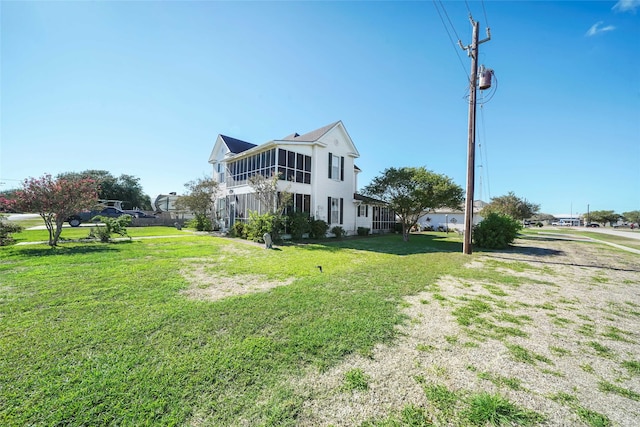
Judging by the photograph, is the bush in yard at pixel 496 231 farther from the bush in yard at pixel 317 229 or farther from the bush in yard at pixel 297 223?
the bush in yard at pixel 297 223

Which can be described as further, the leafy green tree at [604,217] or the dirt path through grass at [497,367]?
the leafy green tree at [604,217]

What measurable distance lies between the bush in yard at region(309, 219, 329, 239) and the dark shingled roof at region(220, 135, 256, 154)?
1099 centimetres

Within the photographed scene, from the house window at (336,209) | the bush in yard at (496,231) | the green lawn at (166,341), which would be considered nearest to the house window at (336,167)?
the house window at (336,209)

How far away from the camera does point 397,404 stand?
7.74 feet

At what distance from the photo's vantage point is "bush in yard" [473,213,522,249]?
14422 mm

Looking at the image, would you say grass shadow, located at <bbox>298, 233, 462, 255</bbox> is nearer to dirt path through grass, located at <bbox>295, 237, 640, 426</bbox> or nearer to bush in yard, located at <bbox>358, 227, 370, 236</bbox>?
Answer: bush in yard, located at <bbox>358, 227, 370, 236</bbox>

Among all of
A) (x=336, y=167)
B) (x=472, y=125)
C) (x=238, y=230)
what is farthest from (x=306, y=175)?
(x=472, y=125)

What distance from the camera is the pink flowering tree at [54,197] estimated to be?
32.3 feet

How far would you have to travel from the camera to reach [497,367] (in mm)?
2971

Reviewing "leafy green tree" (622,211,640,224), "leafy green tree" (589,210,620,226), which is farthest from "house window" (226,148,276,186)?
"leafy green tree" (622,211,640,224)

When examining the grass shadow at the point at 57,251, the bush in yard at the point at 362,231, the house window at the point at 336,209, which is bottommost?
the grass shadow at the point at 57,251

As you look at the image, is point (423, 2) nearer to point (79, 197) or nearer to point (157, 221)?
point (79, 197)

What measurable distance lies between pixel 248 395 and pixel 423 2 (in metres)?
13.2

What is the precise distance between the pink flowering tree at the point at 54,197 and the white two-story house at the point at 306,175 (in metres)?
8.79
